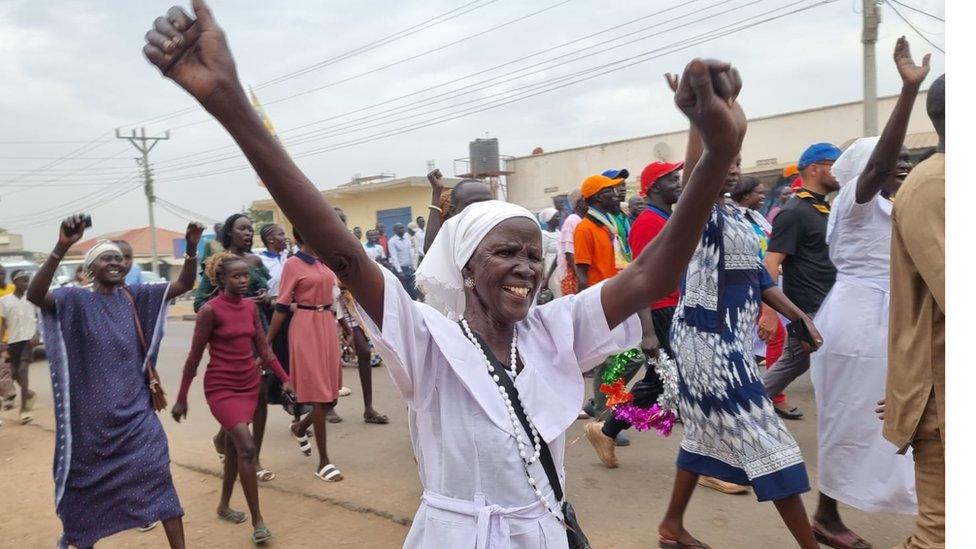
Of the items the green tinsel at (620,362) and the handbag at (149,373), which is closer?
the handbag at (149,373)

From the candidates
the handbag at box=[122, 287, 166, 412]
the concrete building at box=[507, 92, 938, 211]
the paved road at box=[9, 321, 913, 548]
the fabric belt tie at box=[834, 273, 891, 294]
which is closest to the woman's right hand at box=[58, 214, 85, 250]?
the handbag at box=[122, 287, 166, 412]

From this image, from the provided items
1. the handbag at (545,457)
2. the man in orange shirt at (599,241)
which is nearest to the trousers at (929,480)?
the handbag at (545,457)

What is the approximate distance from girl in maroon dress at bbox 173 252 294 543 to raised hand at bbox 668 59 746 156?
3.75 meters

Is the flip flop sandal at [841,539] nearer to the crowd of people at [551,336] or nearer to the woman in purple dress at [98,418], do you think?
the crowd of people at [551,336]

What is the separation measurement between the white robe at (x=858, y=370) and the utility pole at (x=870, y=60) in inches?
371

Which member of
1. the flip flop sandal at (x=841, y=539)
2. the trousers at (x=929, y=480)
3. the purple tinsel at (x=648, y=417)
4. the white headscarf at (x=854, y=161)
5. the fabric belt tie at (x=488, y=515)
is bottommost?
the flip flop sandal at (x=841, y=539)

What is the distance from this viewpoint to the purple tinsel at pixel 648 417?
14.7 ft

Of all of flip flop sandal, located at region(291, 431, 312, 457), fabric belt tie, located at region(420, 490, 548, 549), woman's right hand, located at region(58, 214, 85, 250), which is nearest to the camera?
fabric belt tie, located at region(420, 490, 548, 549)

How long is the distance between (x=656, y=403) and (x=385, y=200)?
29.0 metres

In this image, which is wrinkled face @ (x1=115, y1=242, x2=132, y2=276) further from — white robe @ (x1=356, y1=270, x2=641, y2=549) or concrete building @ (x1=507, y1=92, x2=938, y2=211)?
concrete building @ (x1=507, y1=92, x2=938, y2=211)

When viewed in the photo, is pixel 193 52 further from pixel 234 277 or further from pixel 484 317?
pixel 234 277

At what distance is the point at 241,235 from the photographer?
21.0ft

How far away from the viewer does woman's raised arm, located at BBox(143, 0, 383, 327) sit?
1533 mm

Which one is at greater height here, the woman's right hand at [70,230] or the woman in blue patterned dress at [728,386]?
the woman's right hand at [70,230]
